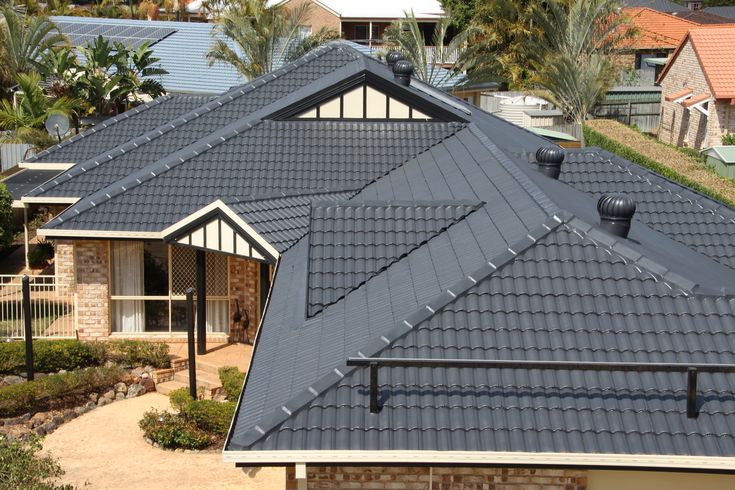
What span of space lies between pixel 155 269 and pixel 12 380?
3.72 m

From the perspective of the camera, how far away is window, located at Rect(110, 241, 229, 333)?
22547 mm

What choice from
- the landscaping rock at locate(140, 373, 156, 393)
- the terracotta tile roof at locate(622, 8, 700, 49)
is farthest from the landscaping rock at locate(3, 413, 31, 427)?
the terracotta tile roof at locate(622, 8, 700, 49)

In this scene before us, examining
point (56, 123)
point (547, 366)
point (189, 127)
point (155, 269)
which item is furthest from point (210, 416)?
point (56, 123)

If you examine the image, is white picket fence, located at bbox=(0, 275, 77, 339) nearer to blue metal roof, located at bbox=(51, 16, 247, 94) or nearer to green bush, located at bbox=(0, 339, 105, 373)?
green bush, located at bbox=(0, 339, 105, 373)

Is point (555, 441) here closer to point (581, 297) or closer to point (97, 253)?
point (581, 297)

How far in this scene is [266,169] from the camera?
23.0m

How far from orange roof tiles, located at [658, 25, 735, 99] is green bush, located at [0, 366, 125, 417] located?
3175cm

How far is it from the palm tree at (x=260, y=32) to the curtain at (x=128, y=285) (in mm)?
18583

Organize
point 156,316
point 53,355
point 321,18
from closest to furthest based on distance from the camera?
1. point 53,355
2. point 156,316
3. point 321,18

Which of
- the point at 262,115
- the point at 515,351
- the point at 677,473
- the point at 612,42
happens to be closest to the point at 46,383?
the point at 262,115

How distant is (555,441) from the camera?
10.5 meters

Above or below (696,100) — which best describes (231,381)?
below

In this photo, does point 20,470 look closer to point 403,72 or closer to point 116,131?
point 403,72

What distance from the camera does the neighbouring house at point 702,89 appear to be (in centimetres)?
4525
